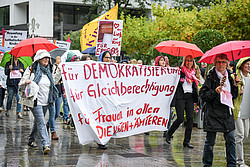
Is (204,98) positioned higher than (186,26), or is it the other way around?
(186,26)

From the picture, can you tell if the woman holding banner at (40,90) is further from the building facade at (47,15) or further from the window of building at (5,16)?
the window of building at (5,16)

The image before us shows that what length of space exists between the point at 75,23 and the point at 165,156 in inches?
2001

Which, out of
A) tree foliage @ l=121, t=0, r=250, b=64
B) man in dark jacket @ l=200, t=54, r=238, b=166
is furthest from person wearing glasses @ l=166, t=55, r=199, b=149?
tree foliage @ l=121, t=0, r=250, b=64

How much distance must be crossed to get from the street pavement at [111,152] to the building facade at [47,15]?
143ft

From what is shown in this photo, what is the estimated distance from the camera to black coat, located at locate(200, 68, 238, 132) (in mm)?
6336

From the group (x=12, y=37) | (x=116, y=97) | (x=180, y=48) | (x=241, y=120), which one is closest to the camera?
(x=241, y=120)

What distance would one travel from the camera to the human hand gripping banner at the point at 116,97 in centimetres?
779

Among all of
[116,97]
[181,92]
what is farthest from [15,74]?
[181,92]

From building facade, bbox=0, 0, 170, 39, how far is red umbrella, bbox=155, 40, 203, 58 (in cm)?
4353

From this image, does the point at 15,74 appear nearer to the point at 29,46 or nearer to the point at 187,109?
the point at 29,46

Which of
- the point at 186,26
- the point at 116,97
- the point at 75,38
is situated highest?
the point at 186,26

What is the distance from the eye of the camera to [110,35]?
13031 millimetres

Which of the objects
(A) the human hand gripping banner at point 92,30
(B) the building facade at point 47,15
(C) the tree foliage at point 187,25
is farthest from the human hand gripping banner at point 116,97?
(B) the building facade at point 47,15

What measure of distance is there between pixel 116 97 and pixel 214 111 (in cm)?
241
